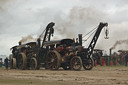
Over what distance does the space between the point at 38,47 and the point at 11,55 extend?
454cm

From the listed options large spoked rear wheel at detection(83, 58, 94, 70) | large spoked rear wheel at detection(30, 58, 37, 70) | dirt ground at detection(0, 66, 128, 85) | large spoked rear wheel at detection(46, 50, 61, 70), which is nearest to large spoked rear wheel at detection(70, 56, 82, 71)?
large spoked rear wheel at detection(46, 50, 61, 70)

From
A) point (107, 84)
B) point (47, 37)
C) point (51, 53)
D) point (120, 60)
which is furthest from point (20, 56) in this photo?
point (120, 60)

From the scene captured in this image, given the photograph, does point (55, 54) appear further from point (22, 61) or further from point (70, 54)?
point (22, 61)

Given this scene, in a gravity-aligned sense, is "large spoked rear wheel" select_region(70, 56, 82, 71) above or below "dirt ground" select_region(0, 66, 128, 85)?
above

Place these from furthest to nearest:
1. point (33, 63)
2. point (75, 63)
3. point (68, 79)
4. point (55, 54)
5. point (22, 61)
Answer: point (22, 61) → point (33, 63) → point (55, 54) → point (75, 63) → point (68, 79)

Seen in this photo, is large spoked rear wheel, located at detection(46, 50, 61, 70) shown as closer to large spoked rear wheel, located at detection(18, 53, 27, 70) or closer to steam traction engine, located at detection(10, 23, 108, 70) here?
steam traction engine, located at detection(10, 23, 108, 70)

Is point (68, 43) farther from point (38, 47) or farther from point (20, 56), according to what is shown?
point (20, 56)

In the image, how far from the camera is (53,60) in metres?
19.1

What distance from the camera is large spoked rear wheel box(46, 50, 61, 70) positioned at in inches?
729

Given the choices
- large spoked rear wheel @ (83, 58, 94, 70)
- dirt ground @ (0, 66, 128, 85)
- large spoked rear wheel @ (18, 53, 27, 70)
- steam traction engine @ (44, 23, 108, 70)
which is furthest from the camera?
large spoked rear wheel @ (18, 53, 27, 70)

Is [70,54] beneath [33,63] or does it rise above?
above

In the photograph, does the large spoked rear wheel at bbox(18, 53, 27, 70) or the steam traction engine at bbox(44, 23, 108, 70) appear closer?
the steam traction engine at bbox(44, 23, 108, 70)

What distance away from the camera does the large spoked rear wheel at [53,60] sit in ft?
60.7

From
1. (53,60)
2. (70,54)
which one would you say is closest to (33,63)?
(53,60)
